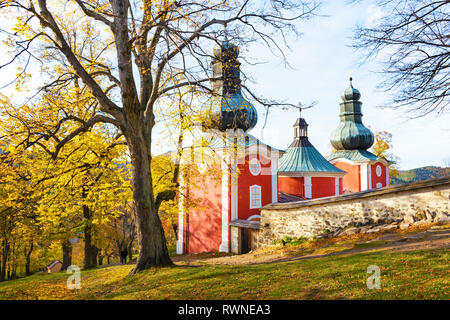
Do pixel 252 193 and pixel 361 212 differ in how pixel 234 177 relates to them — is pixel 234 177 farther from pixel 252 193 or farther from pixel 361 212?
pixel 361 212

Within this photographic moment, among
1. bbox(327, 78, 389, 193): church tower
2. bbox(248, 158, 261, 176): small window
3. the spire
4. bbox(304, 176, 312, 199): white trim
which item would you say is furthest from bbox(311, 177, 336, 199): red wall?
bbox(327, 78, 389, 193): church tower

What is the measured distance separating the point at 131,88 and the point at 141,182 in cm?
260

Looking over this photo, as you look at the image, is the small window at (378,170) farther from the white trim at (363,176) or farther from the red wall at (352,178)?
the red wall at (352,178)

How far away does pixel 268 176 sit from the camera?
21750 mm

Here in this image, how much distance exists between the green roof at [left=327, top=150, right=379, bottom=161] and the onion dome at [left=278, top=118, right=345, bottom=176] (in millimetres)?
9320

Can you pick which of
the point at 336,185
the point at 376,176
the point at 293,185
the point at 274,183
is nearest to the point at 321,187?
the point at 336,185

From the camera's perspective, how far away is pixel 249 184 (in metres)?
21.3

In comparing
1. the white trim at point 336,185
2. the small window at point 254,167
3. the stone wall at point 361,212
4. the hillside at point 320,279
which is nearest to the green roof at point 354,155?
the white trim at point 336,185

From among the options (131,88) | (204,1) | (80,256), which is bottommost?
(80,256)

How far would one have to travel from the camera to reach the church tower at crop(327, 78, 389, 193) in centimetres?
3497

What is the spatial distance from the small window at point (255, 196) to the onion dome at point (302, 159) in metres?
5.34

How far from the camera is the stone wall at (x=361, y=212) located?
10273 mm
